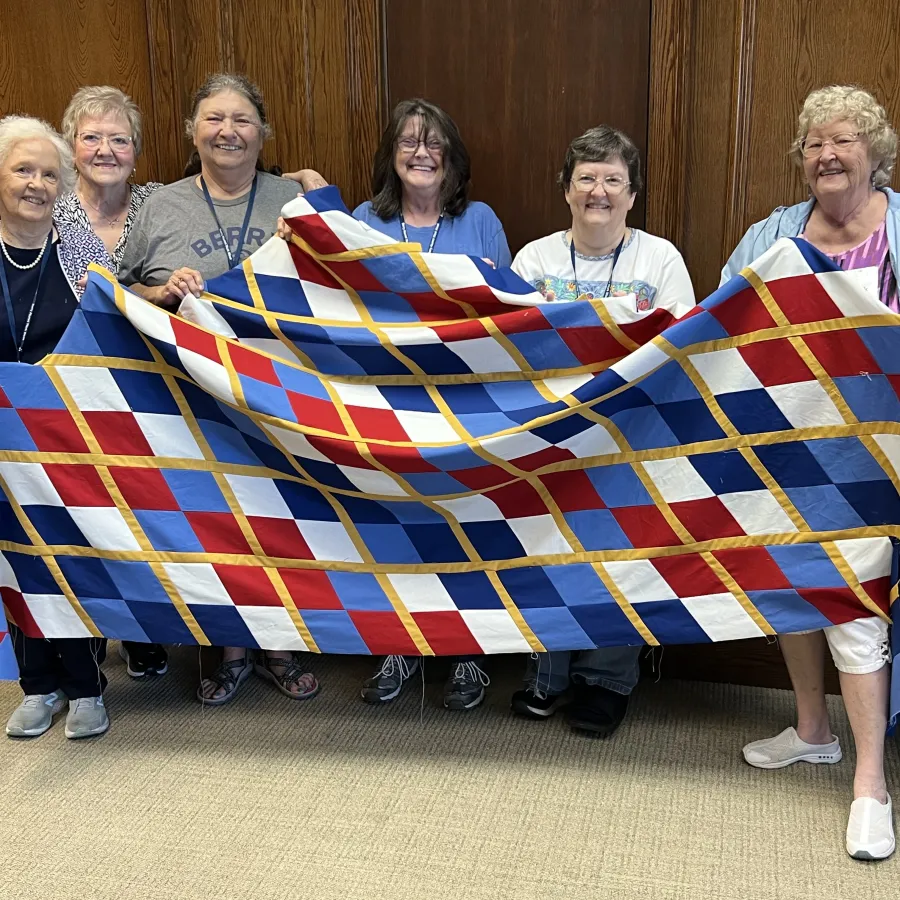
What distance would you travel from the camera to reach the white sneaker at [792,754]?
2.13m

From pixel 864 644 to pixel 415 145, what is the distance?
5.04 feet

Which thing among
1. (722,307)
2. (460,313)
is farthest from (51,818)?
(722,307)

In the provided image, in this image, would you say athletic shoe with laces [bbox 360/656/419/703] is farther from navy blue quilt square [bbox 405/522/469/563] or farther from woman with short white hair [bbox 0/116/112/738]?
woman with short white hair [bbox 0/116/112/738]

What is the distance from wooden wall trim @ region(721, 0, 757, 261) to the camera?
2.47 metres

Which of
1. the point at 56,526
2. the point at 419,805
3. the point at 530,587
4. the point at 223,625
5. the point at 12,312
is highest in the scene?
the point at 12,312

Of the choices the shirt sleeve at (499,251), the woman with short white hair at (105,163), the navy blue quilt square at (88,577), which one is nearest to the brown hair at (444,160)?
the shirt sleeve at (499,251)

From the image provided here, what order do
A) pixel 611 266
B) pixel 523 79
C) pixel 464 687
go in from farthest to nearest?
pixel 523 79 < pixel 464 687 < pixel 611 266

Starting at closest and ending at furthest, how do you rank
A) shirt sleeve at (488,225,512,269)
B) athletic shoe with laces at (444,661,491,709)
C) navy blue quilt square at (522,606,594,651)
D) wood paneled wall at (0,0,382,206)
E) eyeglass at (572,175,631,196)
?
navy blue quilt square at (522,606,594,651) < eyeglass at (572,175,631,196) < athletic shoe with laces at (444,661,491,709) < shirt sleeve at (488,225,512,269) < wood paneled wall at (0,0,382,206)

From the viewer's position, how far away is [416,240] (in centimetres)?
247

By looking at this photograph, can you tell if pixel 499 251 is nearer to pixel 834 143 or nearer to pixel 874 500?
pixel 834 143

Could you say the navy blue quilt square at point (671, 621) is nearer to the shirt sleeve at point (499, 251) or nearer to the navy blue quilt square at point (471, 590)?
the navy blue quilt square at point (471, 590)

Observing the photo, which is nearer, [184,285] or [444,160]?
[184,285]

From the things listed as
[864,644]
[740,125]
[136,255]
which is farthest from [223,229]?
[864,644]

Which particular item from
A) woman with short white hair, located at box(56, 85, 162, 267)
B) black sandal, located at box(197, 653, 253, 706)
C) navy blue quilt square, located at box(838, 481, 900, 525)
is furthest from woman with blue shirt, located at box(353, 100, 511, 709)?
navy blue quilt square, located at box(838, 481, 900, 525)
